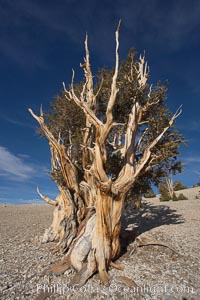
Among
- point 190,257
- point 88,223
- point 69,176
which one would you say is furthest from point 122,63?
point 190,257

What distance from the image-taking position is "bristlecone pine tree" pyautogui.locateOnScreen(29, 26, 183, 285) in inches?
252

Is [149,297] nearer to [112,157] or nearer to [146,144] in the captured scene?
[112,157]

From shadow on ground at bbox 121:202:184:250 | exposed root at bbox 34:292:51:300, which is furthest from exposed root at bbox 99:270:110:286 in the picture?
shadow on ground at bbox 121:202:184:250

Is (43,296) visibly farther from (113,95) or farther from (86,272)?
(113,95)

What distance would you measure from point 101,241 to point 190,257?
3001 millimetres

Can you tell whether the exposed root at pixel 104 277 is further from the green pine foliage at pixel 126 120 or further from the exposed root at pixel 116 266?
the green pine foliage at pixel 126 120

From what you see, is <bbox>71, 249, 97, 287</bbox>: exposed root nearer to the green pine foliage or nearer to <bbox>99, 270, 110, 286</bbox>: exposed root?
<bbox>99, 270, 110, 286</bbox>: exposed root

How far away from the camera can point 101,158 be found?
6.54 metres

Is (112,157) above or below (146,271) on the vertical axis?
above

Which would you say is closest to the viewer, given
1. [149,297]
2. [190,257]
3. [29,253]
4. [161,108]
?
[149,297]

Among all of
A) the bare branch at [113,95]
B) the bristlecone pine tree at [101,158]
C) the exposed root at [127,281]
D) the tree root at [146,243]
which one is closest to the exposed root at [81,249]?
the bristlecone pine tree at [101,158]

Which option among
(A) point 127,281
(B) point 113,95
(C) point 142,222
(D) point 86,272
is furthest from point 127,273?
(C) point 142,222

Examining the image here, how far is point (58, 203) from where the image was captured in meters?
9.92

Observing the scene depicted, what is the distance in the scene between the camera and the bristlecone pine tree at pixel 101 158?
252 inches
